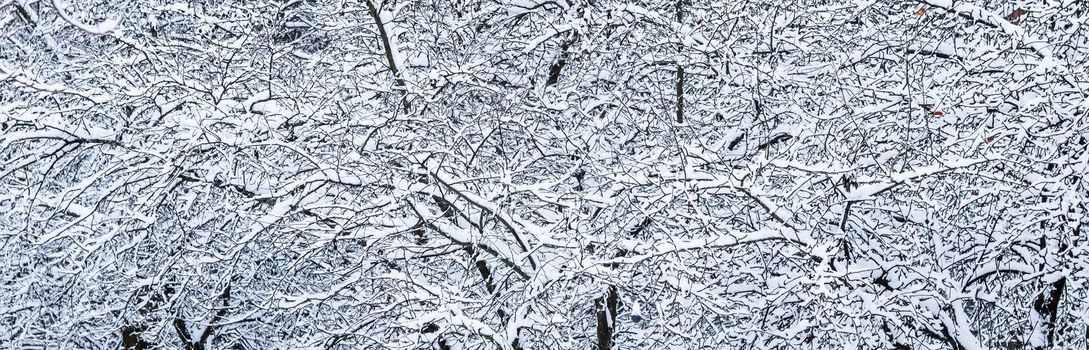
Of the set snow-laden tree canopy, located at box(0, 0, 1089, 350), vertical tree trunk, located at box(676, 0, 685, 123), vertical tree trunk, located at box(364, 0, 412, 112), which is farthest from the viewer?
vertical tree trunk, located at box(676, 0, 685, 123)

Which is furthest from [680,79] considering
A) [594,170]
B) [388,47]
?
[388,47]

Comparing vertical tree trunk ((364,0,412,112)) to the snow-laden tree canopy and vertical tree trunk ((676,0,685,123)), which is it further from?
vertical tree trunk ((676,0,685,123))

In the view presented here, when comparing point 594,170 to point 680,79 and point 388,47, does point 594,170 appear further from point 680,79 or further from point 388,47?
point 388,47

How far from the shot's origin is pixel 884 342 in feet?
18.9

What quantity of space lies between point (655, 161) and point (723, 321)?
1.21 metres

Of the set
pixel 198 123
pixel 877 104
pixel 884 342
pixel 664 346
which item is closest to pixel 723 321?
pixel 664 346

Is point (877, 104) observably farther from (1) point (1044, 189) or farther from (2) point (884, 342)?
(2) point (884, 342)

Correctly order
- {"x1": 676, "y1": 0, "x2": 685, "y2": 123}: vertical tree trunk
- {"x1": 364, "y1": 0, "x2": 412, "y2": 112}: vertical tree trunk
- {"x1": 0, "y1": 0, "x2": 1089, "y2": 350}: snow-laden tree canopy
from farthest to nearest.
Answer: {"x1": 676, "y1": 0, "x2": 685, "y2": 123}: vertical tree trunk, {"x1": 364, "y1": 0, "x2": 412, "y2": 112}: vertical tree trunk, {"x1": 0, "y1": 0, "x2": 1089, "y2": 350}: snow-laden tree canopy

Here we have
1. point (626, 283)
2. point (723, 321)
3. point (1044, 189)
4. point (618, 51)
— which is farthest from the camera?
point (618, 51)

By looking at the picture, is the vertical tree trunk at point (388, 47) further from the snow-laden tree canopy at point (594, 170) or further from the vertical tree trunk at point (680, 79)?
the vertical tree trunk at point (680, 79)

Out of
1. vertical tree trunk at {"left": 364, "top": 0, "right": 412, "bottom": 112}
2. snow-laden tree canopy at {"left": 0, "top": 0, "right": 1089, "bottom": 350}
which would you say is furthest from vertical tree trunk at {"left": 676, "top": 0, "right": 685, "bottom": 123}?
vertical tree trunk at {"left": 364, "top": 0, "right": 412, "bottom": 112}

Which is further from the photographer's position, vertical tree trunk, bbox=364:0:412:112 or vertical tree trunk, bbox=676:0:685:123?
vertical tree trunk, bbox=676:0:685:123

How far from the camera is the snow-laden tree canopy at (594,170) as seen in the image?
5.70 m

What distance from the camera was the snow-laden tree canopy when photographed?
18.7ft
